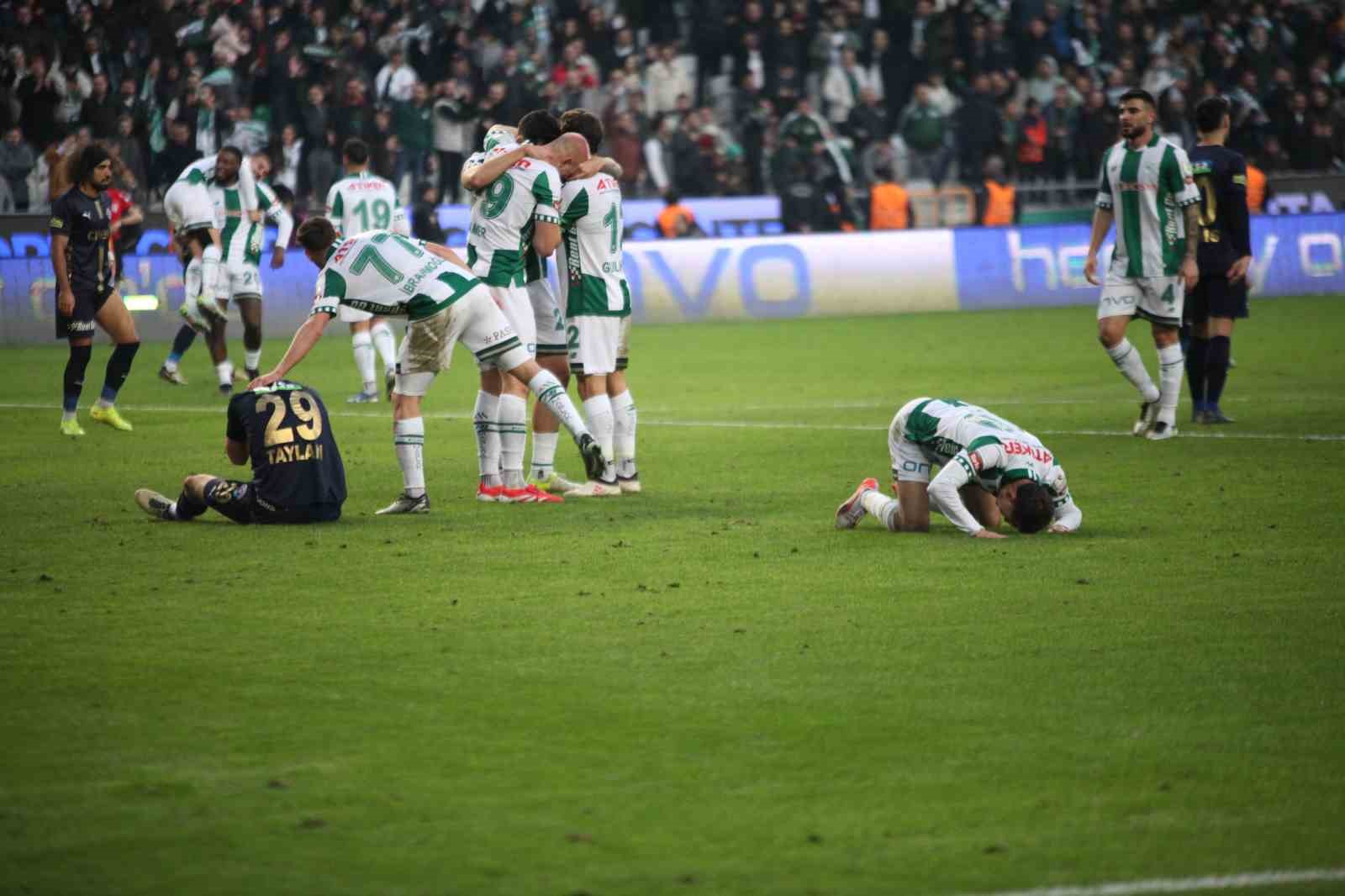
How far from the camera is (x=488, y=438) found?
11.1m

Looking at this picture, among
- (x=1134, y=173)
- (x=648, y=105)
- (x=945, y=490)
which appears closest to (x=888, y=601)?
(x=945, y=490)

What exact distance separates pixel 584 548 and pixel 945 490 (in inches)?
69.2

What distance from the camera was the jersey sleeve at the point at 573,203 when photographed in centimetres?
1123

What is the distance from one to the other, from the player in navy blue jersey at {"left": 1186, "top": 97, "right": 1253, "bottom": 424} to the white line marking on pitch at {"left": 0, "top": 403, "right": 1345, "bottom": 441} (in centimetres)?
69

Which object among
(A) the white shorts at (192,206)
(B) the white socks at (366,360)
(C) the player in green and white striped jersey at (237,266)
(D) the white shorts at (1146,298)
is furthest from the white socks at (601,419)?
(A) the white shorts at (192,206)

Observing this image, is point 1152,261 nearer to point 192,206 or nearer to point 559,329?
point 559,329

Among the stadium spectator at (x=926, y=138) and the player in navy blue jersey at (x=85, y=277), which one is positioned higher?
the stadium spectator at (x=926, y=138)

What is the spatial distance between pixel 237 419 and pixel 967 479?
12.1ft

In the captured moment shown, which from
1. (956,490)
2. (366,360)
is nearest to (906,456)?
(956,490)

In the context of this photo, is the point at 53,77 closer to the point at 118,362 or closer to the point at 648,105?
the point at 648,105

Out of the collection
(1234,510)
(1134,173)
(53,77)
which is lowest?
(1234,510)

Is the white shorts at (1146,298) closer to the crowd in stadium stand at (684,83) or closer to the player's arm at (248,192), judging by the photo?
the player's arm at (248,192)

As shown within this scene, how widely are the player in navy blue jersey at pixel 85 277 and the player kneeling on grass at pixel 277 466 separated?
15.6 ft

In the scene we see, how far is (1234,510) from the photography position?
33.7ft
